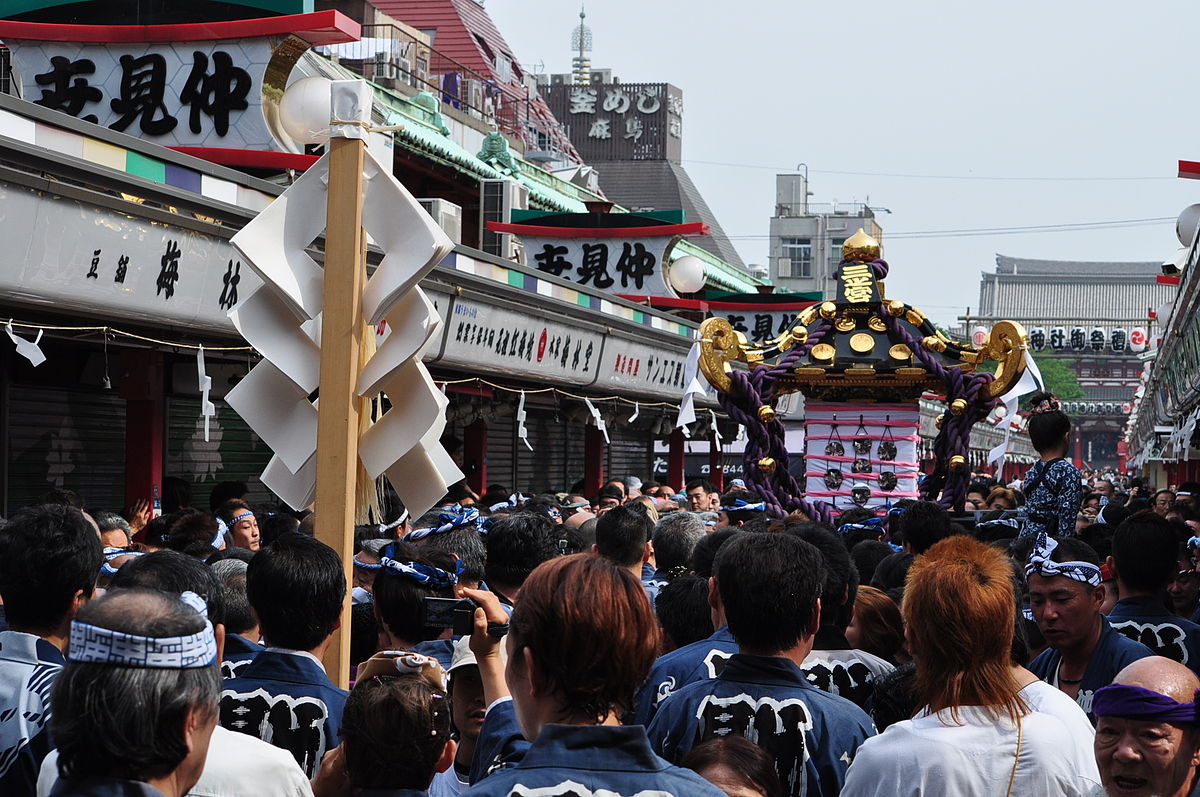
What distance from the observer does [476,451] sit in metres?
19.0

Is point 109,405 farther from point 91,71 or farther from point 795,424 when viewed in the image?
point 795,424

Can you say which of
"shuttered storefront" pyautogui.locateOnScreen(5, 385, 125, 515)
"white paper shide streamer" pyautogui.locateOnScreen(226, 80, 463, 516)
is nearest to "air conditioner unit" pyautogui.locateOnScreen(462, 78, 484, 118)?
"shuttered storefront" pyautogui.locateOnScreen(5, 385, 125, 515)

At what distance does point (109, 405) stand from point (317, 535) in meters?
8.46

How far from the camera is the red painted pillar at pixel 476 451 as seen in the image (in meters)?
18.8

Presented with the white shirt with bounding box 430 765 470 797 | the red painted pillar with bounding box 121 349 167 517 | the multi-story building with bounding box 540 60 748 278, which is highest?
the multi-story building with bounding box 540 60 748 278

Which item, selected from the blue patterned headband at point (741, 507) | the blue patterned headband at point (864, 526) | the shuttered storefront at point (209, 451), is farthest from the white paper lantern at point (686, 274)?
the blue patterned headband at point (864, 526)

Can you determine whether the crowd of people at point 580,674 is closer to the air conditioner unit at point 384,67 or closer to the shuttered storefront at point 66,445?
the shuttered storefront at point 66,445

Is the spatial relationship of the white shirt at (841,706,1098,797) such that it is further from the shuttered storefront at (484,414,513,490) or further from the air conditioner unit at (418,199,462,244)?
the shuttered storefront at (484,414,513,490)

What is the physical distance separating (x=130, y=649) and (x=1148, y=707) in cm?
206

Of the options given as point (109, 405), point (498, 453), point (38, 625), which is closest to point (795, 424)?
point (498, 453)

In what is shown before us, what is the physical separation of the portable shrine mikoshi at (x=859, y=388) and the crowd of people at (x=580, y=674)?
6.63m

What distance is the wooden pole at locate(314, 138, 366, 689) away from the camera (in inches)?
204

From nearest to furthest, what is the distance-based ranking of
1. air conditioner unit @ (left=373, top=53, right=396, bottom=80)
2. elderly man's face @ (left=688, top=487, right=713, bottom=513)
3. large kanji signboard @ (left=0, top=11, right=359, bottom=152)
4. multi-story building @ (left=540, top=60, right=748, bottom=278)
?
1. large kanji signboard @ (left=0, top=11, right=359, bottom=152)
2. elderly man's face @ (left=688, top=487, right=713, bottom=513)
3. air conditioner unit @ (left=373, top=53, right=396, bottom=80)
4. multi-story building @ (left=540, top=60, right=748, bottom=278)

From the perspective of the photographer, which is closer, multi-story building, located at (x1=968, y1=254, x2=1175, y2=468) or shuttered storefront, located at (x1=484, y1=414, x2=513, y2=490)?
shuttered storefront, located at (x1=484, y1=414, x2=513, y2=490)
